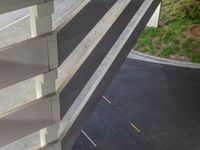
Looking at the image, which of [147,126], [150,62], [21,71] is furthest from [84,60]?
[150,62]

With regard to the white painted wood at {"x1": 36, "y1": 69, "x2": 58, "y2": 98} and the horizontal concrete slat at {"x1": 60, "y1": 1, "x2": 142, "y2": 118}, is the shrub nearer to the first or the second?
the horizontal concrete slat at {"x1": 60, "y1": 1, "x2": 142, "y2": 118}

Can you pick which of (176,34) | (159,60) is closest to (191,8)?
(176,34)

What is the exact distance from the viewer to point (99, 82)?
2.19 metres

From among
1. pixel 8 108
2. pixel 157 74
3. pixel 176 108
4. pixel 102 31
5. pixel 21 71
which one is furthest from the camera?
pixel 157 74

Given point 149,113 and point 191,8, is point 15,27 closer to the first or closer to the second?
point 149,113

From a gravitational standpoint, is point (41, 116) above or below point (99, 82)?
above

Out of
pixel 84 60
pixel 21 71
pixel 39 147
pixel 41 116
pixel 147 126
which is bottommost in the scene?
pixel 147 126

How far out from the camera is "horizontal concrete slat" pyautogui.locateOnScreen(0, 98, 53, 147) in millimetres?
1305

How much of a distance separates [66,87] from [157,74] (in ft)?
20.6

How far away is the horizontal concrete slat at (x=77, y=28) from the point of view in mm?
1357

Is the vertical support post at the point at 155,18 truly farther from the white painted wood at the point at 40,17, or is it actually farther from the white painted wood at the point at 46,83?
the white painted wood at the point at 40,17

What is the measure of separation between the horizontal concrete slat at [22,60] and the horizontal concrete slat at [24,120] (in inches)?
→ 7.0

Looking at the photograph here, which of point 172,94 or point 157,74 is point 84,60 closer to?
point 172,94

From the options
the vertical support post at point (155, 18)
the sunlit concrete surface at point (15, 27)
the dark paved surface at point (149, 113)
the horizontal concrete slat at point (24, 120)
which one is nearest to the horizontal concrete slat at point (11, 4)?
the sunlit concrete surface at point (15, 27)
